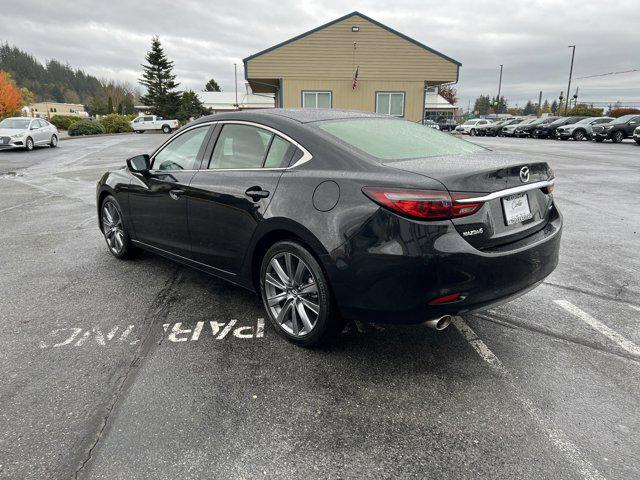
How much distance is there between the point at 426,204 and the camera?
2.64 m

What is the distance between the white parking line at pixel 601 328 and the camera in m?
3.39

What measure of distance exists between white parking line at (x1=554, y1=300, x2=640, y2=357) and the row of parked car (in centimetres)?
2735

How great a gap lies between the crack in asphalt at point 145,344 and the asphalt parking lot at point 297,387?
0.5 inches

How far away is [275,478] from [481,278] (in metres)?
1.54

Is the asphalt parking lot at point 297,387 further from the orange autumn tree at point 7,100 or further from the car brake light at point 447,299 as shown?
the orange autumn tree at point 7,100

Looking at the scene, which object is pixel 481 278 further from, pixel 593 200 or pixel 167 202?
pixel 593 200

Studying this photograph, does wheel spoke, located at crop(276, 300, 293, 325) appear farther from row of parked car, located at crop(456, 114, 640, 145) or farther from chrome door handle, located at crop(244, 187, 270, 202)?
row of parked car, located at crop(456, 114, 640, 145)

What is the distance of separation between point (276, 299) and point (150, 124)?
155 ft

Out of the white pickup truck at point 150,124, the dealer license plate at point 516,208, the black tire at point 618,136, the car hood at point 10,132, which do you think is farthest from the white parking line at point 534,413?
the white pickup truck at point 150,124

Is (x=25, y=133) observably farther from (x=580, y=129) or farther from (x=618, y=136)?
(x=580, y=129)

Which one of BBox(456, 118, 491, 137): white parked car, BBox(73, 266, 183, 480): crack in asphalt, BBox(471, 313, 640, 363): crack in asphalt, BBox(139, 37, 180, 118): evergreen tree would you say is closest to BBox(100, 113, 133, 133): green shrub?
BBox(139, 37, 180, 118): evergreen tree

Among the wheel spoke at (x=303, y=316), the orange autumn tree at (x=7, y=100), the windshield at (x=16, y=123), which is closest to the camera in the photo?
the wheel spoke at (x=303, y=316)

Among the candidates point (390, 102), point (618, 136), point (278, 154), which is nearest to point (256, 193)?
point (278, 154)

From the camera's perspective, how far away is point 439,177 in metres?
2.72
